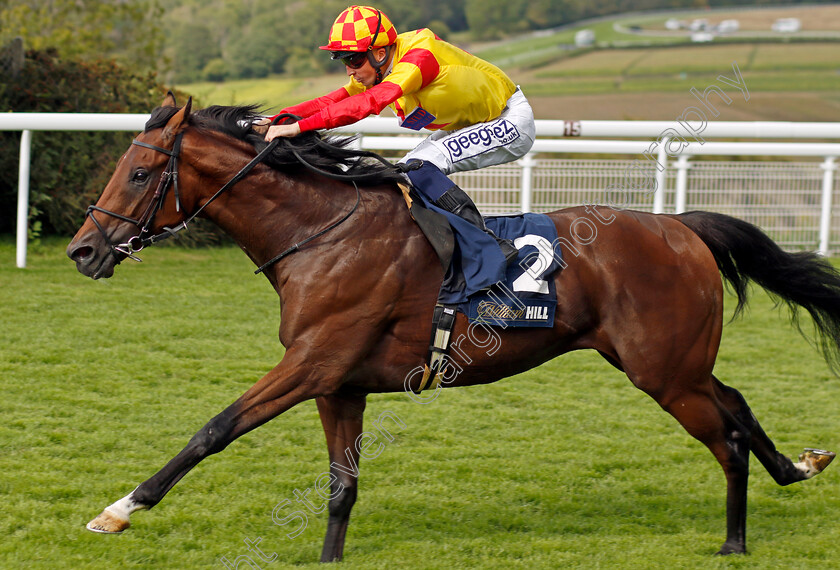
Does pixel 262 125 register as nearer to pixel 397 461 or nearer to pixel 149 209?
pixel 149 209

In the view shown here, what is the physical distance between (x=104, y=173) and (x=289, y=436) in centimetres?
445

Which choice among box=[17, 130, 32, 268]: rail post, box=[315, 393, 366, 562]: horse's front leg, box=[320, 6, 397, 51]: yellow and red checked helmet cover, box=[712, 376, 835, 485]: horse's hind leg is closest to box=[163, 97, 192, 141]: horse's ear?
box=[320, 6, 397, 51]: yellow and red checked helmet cover

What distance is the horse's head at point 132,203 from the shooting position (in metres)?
3.14

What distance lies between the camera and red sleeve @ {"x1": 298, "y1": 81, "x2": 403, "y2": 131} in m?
3.20

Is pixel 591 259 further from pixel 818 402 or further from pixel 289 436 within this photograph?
pixel 818 402

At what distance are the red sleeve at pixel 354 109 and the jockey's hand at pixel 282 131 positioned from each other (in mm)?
48

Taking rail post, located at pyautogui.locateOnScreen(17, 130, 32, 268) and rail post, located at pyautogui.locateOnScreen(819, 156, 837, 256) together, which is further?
rail post, located at pyautogui.locateOnScreen(819, 156, 837, 256)

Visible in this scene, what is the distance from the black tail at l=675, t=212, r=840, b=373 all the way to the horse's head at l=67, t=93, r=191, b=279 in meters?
2.08

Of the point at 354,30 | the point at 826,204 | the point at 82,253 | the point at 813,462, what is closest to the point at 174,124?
the point at 82,253

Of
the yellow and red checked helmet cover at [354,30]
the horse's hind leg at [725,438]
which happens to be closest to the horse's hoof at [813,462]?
the horse's hind leg at [725,438]

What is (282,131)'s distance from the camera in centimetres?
332

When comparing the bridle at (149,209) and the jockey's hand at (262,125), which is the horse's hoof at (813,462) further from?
the bridle at (149,209)

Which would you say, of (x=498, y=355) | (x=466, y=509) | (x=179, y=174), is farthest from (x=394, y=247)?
(x=466, y=509)

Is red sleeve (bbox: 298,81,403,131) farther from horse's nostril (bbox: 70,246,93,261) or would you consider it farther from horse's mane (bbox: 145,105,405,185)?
horse's nostril (bbox: 70,246,93,261)
